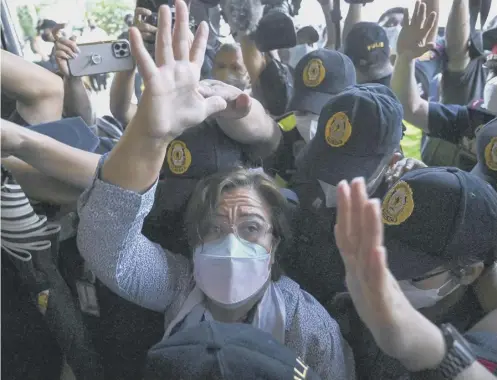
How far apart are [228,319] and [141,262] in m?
0.21

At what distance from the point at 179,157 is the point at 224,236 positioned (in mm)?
288

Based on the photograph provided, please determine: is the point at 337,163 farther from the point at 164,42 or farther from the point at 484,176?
the point at 164,42

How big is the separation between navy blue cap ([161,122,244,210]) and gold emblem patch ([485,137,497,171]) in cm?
Answer: 57

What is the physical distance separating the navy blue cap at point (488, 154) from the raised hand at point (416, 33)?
39 cm

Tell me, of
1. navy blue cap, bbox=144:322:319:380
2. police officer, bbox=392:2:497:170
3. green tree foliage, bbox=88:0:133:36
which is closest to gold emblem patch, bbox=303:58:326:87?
police officer, bbox=392:2:497:170

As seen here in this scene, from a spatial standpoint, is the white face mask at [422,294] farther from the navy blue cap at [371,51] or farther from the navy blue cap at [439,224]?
the navy blue cap at [371,51]

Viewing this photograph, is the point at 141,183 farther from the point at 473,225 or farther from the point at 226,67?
the point at 226,67

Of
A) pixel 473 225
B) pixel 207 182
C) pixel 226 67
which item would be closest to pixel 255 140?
pixel 207 182

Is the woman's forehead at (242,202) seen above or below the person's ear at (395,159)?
above

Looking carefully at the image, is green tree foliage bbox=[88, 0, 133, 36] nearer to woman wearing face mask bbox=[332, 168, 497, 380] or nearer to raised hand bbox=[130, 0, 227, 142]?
raised hand bbox=[130, 0, 227, 142]

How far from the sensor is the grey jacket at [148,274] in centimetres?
76

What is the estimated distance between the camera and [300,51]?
6.75 feet

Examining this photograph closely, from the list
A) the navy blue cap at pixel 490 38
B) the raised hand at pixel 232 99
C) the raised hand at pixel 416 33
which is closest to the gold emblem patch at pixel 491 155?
the raised hand at pixel 416 33

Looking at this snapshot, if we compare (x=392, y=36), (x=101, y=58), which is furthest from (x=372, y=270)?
(x=392, y=36)
